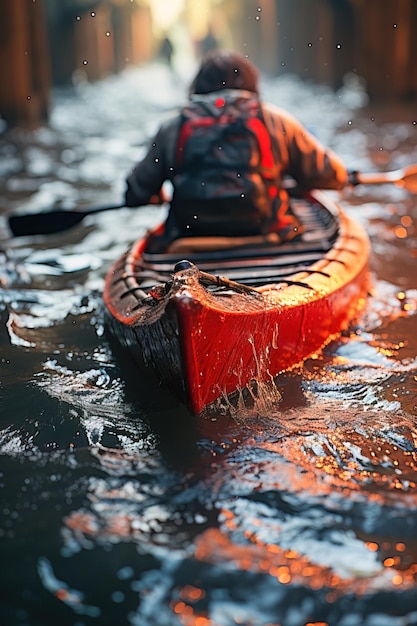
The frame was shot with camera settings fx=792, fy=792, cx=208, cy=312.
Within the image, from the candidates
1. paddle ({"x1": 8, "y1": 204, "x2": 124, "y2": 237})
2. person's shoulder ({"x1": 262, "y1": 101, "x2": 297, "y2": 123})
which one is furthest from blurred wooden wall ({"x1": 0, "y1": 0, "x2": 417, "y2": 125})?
person's shoulder ({"x1": 262, "y1": 101, "x2": 297, "y2": 123})

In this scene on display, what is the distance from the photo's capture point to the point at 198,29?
71500 millimetres

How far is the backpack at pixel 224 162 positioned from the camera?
4.29 m

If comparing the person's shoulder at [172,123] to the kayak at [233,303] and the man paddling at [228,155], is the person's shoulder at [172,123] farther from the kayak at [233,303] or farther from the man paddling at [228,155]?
the kayak at [233,303]

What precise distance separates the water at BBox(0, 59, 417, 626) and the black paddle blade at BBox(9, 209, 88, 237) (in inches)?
29.6

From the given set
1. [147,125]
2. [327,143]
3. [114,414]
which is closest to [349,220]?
[114,414]

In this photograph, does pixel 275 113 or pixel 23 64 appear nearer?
pixel 275 113

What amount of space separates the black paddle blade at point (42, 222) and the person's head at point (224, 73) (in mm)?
1467

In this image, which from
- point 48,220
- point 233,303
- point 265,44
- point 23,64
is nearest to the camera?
point 233,303

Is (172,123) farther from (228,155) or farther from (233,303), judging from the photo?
(233,303)

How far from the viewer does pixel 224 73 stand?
4355 mm

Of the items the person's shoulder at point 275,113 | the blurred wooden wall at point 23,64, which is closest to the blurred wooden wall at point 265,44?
the blurred wooden wall at point 23,64

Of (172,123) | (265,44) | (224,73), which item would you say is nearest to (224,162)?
(172,123)

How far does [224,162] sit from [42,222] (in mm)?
1741

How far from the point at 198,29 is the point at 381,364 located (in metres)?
72.5
